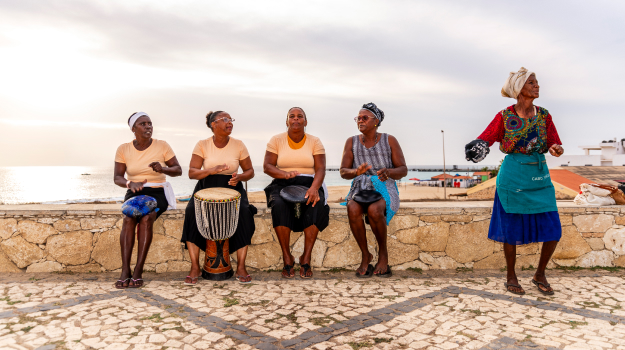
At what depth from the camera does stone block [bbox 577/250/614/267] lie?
437 centimetres

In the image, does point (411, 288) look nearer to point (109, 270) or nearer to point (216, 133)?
point (216, 133)

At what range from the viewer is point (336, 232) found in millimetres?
4379

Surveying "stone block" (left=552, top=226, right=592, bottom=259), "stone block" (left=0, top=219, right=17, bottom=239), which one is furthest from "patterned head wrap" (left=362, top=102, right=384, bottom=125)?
"stone block" (left=0, top=219, right=17, bottom=239)

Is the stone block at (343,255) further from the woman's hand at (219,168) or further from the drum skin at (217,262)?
the woman's hand at (219,168)

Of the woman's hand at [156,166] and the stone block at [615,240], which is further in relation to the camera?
the stone block at [615,240]

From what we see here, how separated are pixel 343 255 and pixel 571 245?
8.42 ft

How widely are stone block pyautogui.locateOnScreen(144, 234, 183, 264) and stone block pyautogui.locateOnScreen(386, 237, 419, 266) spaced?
2.36 metres

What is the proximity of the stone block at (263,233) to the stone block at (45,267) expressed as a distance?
220 centimetres

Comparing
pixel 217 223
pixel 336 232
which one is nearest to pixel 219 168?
pixel 217 223

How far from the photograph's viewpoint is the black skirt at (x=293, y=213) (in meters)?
3.96

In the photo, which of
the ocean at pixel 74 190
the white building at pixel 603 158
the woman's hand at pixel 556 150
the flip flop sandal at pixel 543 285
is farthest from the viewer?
the ocean at pixel 74 190

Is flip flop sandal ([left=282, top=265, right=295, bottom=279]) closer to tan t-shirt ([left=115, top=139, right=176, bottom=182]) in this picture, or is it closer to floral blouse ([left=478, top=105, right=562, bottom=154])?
tan t-shirt ([left=115, top=139, right=176, bottom=182])

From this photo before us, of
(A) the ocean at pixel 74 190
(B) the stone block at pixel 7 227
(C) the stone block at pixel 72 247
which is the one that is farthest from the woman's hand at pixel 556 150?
(A) the ocean at pixel 74 190

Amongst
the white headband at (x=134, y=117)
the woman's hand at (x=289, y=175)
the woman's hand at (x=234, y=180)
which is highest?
the white headband at (x=134, y=117)
